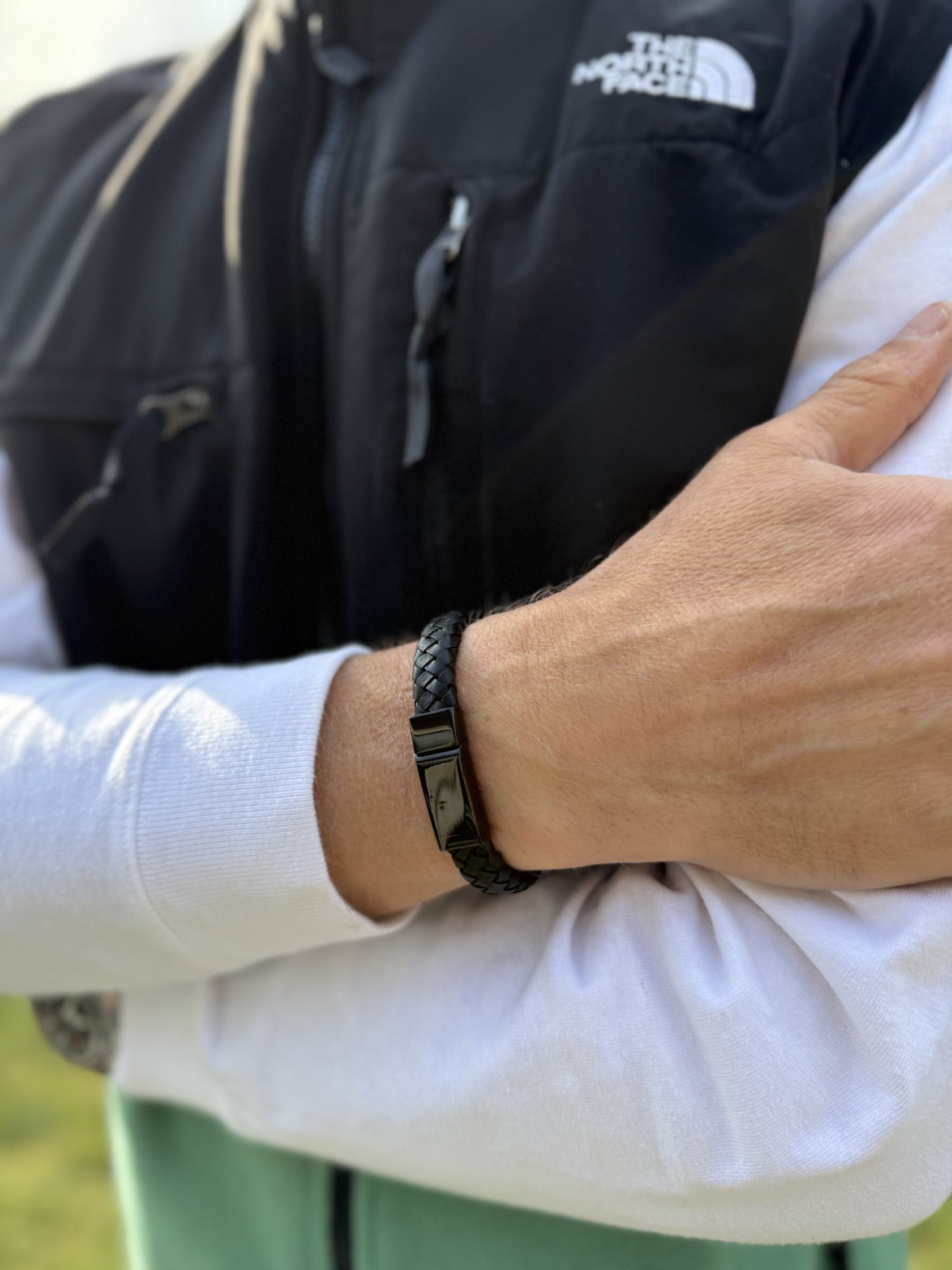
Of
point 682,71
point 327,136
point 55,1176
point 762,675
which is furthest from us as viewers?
point 55,1176

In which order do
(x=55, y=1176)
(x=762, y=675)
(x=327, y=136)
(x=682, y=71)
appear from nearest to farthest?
1. (x=762, y=675)
2. (x=682, y=71)
3. (x=327, y=136)
4. (x=55, y=1176)

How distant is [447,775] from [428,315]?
39cm

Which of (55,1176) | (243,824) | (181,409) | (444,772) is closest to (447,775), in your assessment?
(444,772)

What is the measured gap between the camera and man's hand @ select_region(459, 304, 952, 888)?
65 centimetres

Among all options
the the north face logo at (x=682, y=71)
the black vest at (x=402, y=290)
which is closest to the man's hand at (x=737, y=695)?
the black vest at (x=402, y=290)

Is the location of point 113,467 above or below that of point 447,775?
above

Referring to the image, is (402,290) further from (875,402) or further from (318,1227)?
(318,1227)

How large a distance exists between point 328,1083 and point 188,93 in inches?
38.2

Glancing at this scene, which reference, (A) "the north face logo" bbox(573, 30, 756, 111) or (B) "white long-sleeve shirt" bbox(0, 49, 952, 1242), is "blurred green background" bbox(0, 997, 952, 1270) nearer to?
(B) "white long-sleeve shirt" bbox(0, 49, 952, 1242)

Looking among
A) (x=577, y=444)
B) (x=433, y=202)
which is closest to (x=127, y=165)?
(x=433, y=202)

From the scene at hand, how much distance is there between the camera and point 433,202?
0.88 metres

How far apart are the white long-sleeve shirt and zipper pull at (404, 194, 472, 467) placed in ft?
0.67

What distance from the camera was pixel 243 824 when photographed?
2.49 ft

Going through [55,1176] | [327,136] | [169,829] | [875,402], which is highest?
[327,136]
